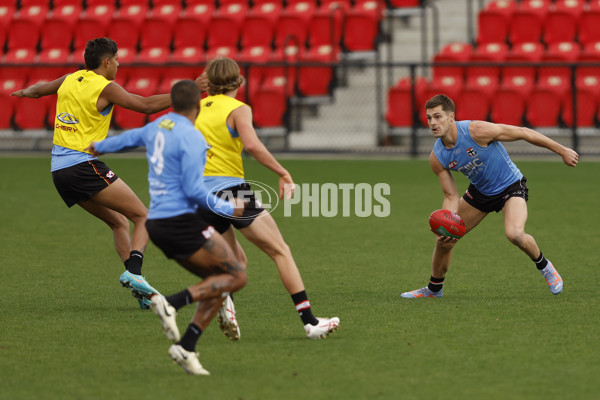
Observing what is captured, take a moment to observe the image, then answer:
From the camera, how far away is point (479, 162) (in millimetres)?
7738

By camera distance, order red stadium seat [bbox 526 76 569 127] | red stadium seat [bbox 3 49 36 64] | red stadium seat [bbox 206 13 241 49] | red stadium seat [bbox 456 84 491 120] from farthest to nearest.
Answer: red stadium seat [bbox 3 49 36 64]
red stadium seat [bbox 206 13 241 49]
red stadium seat [bbox 456 84 491 120]
red stadium seat [bbox 526 76 569 127]

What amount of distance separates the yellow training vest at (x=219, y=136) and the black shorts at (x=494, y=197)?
2323 mm

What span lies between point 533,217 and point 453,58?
6398mm

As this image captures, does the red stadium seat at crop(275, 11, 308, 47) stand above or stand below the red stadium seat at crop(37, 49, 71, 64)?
above

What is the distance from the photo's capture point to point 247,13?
19.5m

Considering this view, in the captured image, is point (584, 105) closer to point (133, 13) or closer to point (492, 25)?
point (492, 25)

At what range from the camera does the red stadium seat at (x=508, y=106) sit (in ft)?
54.9

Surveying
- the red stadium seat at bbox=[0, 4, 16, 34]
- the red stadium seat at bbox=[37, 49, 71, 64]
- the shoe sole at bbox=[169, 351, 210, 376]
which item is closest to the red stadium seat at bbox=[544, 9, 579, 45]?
the red stadium seat at bbox=[37, 49, 71, 64]

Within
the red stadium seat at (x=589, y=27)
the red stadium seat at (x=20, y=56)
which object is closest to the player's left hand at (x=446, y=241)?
the red stadium seat at (x=589, y=27)

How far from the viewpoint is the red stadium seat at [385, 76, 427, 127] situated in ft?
56.3

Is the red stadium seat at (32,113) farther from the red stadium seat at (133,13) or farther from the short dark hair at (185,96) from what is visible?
the short dark hair at (185,96)

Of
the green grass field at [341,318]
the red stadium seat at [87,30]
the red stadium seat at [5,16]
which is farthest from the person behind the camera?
the red stadium seat at [5,16]

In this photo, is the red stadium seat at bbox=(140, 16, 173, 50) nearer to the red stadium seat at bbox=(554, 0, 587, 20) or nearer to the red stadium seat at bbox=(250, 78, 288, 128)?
the red stadium seat at bbox=(250, 78, 288, 128)

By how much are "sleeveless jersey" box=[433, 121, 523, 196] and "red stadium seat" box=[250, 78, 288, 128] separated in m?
10.1
